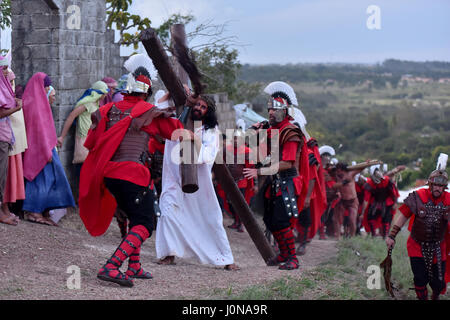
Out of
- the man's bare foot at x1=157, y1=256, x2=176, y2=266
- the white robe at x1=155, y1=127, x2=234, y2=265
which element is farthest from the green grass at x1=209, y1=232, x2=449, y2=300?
the man's bare foot at x1=157, y1=256, x2=176, y2=266

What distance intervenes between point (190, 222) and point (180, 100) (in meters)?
1.48

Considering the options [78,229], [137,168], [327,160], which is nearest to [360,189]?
[327,160]

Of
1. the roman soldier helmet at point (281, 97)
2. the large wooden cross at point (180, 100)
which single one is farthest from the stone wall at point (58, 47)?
the roman soldier helmet at point (281, 97)

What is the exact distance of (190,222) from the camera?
871 cm

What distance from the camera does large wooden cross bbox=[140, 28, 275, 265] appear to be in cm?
730

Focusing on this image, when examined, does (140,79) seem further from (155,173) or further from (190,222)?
(155,173)

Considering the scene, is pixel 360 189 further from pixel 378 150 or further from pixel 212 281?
pixel 378 150

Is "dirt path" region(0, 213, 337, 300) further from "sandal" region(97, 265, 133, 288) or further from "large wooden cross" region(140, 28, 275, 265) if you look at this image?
"large wooden cross" region(140, 28, 275, 265)

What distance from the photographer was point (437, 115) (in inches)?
3745

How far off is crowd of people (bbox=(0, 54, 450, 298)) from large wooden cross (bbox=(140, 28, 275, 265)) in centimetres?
11

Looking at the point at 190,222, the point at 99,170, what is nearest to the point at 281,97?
the point at 190,222

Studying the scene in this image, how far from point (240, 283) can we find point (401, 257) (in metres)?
5.39

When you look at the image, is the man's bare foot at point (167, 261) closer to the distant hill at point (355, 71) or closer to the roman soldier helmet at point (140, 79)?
the roman soldier helmet at point (140, 79)

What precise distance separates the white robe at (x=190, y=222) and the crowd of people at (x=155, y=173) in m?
0.01
